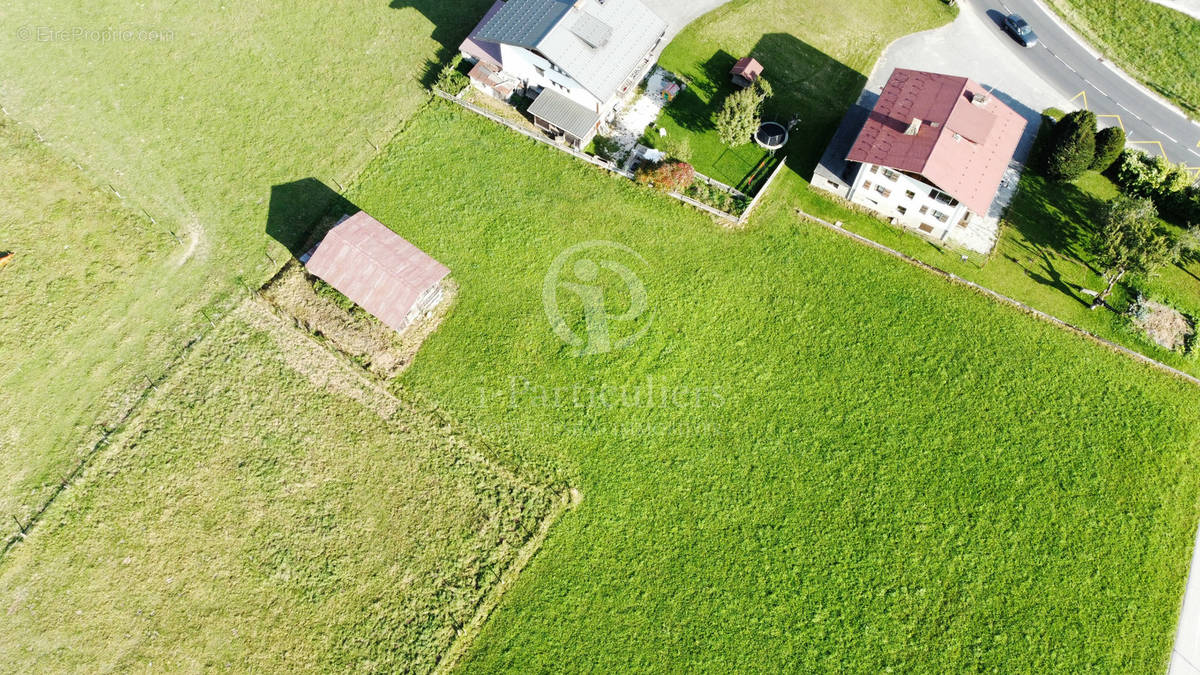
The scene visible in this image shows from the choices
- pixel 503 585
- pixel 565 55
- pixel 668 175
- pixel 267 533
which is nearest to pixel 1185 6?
pixel 668 175

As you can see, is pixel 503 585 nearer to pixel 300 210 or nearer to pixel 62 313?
pixel 300 210

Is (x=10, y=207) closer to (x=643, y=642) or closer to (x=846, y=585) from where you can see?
(x=643, y=642)

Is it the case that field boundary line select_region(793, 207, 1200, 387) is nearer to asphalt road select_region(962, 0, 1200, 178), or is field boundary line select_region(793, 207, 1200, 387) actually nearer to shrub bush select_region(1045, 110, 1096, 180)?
shrub bush select_region(1045, 110, 1096, 180)

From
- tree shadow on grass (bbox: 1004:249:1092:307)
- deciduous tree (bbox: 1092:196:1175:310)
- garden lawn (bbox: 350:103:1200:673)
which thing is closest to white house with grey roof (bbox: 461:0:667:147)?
garden lawn (bbox: 350:103:1200:673)

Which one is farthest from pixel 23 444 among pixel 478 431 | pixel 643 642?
pixel 643 642

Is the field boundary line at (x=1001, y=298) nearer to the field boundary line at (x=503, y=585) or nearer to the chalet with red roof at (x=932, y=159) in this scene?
the chalet with red roof at (x=932, y=159)
